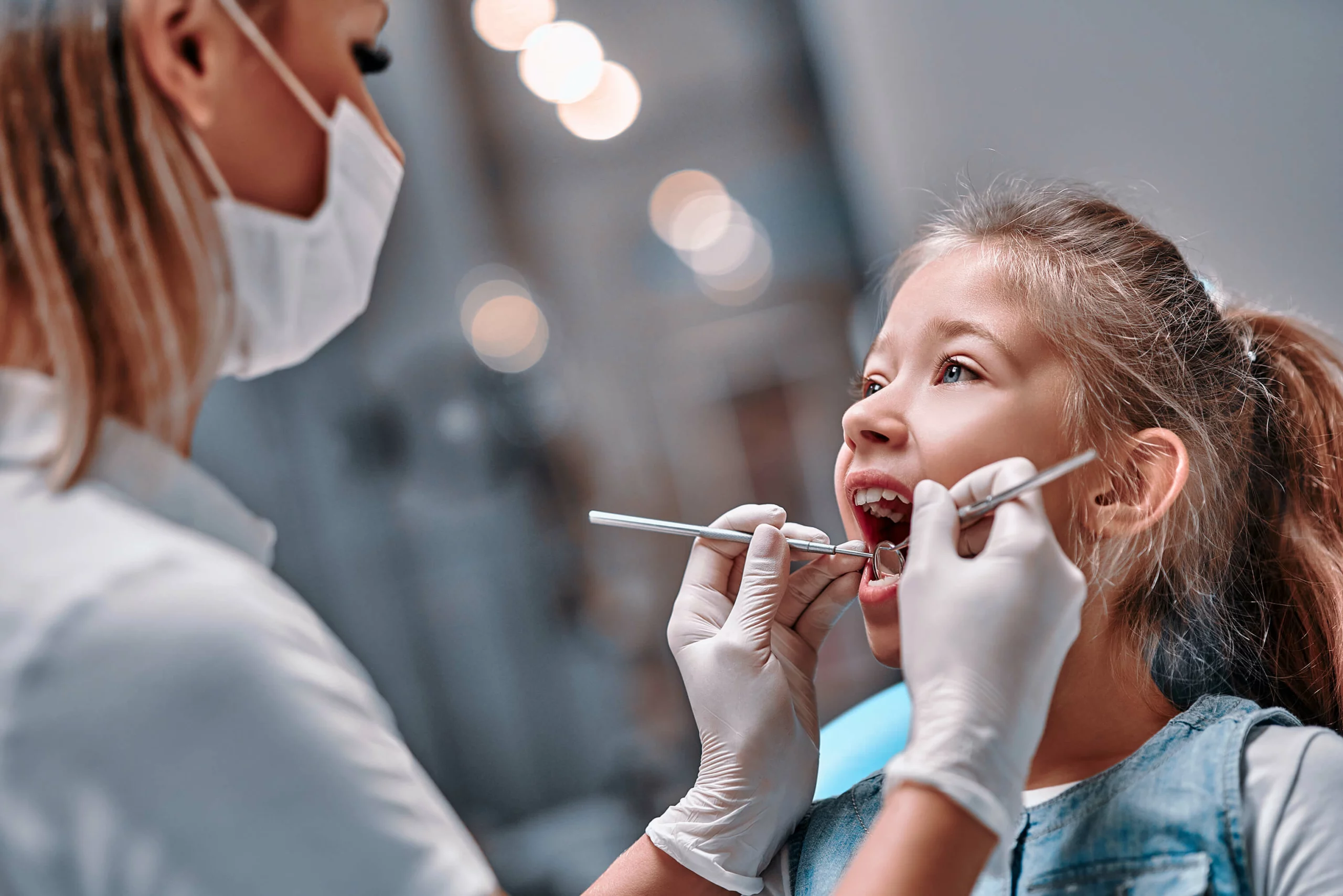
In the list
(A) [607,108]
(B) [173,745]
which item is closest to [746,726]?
(B) [173,745]

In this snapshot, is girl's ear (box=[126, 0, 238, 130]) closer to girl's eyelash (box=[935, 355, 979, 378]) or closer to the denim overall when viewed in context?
girl's eyelash (box=[935, 355, 979, 378])

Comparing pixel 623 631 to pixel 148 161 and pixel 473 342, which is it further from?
pixel 148 161

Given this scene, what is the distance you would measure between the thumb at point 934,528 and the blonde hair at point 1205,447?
0.22m

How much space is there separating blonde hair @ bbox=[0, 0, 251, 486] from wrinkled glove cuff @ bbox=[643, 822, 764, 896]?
0.63m

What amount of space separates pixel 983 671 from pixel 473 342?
169 cm

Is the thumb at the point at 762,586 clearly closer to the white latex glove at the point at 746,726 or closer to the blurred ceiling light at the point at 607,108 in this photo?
the white latex glove at the point at 746,726

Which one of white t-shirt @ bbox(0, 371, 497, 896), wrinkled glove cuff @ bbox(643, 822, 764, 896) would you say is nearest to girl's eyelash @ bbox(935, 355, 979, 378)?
wrinkled glove cuff @ bbox(643, 822, 764, 896)

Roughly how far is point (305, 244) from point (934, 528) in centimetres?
55

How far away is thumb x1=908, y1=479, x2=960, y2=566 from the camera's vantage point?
76 centimetres

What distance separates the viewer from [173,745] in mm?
528

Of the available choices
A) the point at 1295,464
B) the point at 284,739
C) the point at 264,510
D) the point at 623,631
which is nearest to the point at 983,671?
the point at 284,739

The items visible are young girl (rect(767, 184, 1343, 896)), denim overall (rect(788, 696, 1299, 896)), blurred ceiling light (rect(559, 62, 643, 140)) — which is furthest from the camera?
blurred ceiling light (rect(559, 62, 643, 140))

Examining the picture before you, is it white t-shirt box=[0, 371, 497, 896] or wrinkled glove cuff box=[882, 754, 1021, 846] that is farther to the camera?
wrinkled glove cuff box=[882, 754, 1021, 846]

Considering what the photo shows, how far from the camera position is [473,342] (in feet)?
7.14
